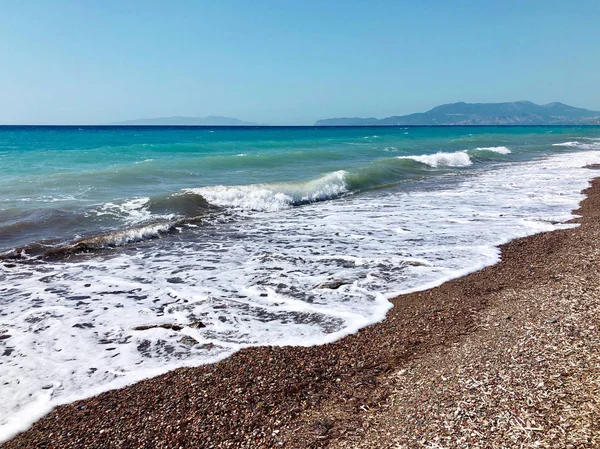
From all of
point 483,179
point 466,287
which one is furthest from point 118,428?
point 483,179

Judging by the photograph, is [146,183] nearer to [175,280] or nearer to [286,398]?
[175,280]

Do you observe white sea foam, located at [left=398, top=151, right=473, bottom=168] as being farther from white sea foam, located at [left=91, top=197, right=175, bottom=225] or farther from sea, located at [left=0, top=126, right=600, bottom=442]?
white sea foam, located at [left=91, top=197, right=175, bottom=225]

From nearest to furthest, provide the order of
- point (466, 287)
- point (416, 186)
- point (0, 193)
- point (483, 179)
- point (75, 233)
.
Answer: point (466, 287) → point (75, 233) → point (0, 193) → point (416, 186) → point (483, 179)

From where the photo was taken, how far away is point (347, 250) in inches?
378

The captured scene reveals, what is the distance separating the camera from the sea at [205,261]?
214 inches

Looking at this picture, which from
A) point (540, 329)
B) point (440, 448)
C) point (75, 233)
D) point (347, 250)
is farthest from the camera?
point (75, 233)

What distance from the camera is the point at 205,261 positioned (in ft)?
30.2

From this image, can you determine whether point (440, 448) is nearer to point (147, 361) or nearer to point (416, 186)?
point (147, 361)

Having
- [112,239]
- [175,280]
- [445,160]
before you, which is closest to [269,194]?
[112,239]

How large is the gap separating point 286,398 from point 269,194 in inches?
502

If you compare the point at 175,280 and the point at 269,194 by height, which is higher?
the point at 269,194

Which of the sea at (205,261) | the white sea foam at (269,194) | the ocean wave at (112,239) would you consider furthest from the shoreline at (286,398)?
the white sea foam at (269,194)

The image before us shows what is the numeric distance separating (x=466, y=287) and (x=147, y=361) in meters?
5.05

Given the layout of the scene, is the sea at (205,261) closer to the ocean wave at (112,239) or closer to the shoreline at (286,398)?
the ocean wave at (112,239)
